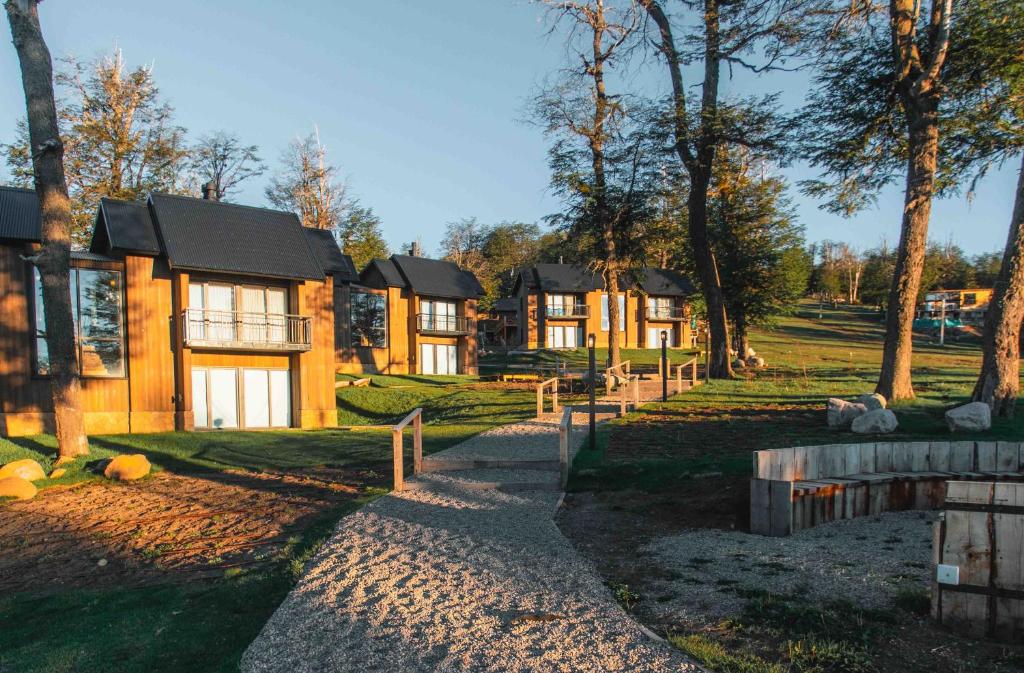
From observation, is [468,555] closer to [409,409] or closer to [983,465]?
[983,465]

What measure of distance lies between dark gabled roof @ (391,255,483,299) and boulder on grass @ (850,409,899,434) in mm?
29723

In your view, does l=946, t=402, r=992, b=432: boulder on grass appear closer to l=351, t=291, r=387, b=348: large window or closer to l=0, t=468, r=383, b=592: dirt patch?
l=0, t=468, r=383, b=592: dirt patch

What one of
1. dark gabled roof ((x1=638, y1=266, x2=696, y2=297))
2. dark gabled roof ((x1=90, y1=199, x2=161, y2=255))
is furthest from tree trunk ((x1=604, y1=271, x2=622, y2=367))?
dark gabled roof ((x1=638, y1=266, x2=696, y2=297))

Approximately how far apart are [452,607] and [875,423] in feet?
34.1

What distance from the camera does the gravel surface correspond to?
5.30 meters

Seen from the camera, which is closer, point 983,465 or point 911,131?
point 983,465

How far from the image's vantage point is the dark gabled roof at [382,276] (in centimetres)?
3973

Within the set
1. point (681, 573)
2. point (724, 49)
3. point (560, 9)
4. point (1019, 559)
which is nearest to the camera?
point (1019, 559)

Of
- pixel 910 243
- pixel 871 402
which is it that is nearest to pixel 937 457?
pixel 871 402

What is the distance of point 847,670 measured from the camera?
4.04 metres

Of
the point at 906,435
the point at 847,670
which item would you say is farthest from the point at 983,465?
the point at 847,670

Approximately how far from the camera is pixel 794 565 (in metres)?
6.12

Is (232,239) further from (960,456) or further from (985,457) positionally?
(985,457)

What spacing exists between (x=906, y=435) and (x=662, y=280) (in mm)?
47685
